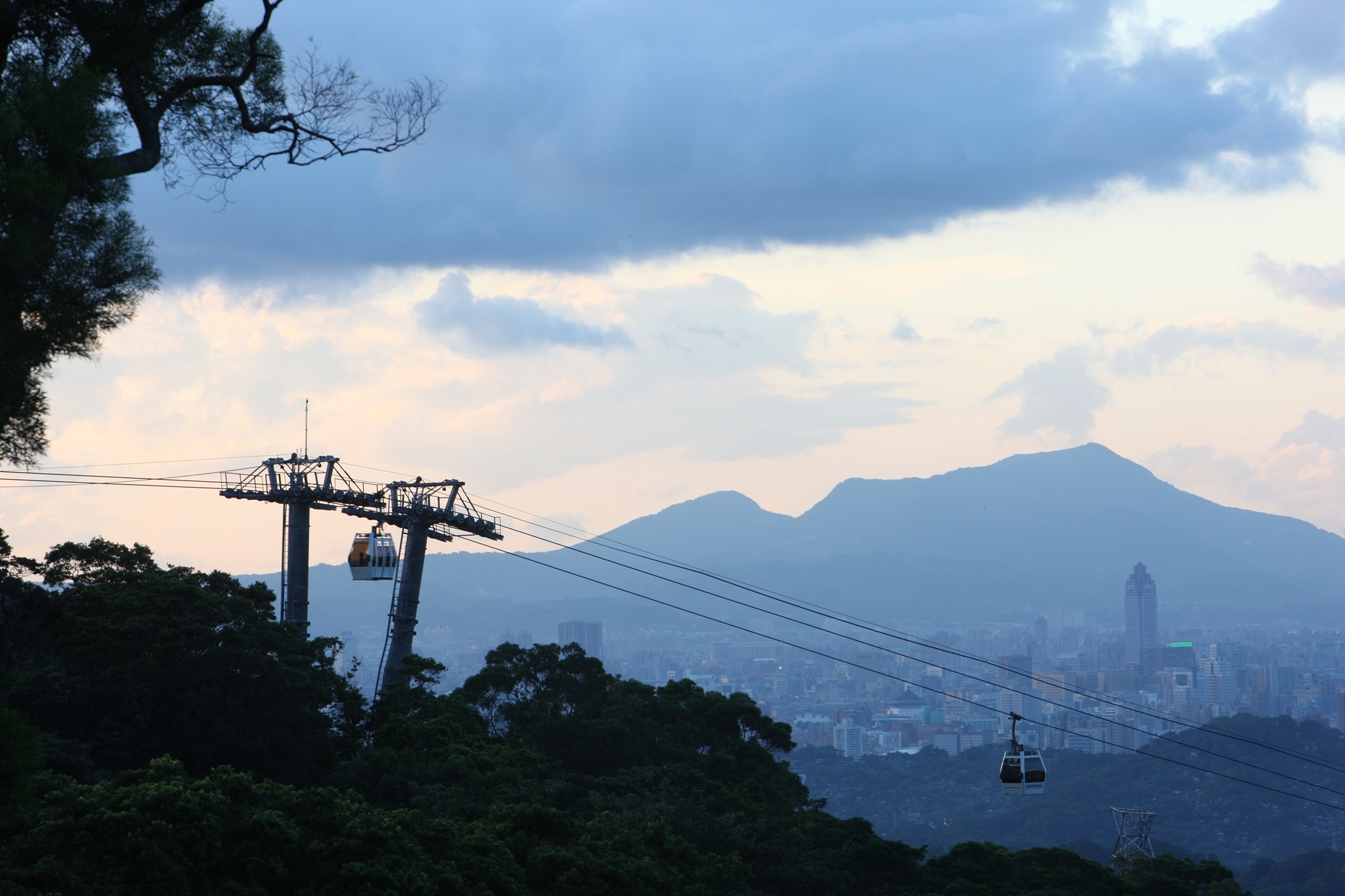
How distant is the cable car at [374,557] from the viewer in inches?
1107

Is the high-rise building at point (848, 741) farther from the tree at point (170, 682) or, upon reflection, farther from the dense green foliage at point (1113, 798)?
the tree at point (170, 682)

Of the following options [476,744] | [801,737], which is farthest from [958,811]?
[476,744]

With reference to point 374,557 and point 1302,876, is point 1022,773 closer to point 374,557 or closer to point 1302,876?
point 374,557

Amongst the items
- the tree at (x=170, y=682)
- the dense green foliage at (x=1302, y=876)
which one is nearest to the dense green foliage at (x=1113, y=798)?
the dense green foliage at (x=1302, y=876)

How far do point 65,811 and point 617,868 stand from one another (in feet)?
23.3

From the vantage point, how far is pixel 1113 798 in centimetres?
11750

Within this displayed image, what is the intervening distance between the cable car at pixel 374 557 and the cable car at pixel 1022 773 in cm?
1339

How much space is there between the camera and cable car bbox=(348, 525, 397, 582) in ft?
92.3

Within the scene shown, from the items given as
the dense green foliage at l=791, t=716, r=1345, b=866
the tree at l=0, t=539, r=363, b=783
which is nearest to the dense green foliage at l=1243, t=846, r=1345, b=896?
the dense green foliage at l=791, t=716, r=1345, b=866

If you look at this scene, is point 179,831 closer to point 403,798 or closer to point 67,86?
point 403,798

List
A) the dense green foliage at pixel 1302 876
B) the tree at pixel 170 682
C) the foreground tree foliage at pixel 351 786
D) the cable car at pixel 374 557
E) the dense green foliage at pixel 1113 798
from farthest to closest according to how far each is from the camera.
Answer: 1. the dense green foliage at pixel 1113 798
2. the dense green foliage at pixel 1302 876
3. the cable car at pixel 374 557
4. the tree at pixel 170 682
5. the foreground tree foliage at pixel 351 786

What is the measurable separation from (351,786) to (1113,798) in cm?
10999

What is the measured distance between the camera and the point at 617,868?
17406 millimetres

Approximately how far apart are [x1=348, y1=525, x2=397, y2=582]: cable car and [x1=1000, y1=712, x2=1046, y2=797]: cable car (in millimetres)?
13385
